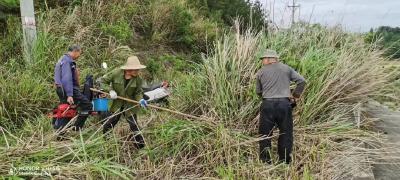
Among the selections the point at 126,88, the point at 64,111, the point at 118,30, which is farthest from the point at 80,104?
the point at 118,30

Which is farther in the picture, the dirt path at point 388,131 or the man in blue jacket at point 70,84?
the man in blue jacket at point 70,84

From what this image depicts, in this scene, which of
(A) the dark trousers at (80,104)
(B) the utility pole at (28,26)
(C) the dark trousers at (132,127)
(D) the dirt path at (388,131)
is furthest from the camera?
(B) the utility pole at (28,26)

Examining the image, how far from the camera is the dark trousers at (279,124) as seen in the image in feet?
20.1

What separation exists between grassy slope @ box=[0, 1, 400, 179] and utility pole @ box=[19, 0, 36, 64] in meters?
0.15

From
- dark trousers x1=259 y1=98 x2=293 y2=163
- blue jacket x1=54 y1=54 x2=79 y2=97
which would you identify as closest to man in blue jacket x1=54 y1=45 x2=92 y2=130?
blue jacket x1=54 y1=54 x2=79 y2=97

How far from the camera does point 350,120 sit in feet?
24.0

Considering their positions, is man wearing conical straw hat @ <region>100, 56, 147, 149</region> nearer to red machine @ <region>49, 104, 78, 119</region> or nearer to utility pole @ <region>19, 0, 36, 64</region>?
red machine @ <region>49, 104, 78, 119</region>

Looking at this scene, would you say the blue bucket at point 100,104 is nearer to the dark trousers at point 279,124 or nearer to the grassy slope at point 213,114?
the grassy slope at point 213,114

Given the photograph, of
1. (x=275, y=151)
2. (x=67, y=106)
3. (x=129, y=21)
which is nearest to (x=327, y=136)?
(x=275, y=151)

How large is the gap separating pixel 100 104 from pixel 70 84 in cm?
53

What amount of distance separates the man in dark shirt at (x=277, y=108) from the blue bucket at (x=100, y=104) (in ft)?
7.56

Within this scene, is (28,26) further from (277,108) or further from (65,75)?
(277,108)

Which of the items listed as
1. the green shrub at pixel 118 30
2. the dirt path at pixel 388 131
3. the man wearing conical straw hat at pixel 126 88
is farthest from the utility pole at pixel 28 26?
the dirt path at pixel 388 131

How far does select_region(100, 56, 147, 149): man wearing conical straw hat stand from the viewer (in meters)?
6.62
